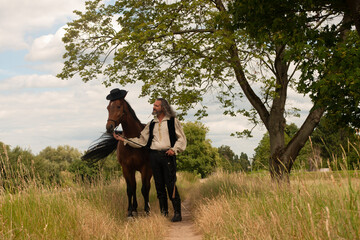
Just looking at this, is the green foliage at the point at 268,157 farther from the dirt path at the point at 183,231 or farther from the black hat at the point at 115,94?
the black hat at the point at 115,94

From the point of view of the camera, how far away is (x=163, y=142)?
26.0 ft

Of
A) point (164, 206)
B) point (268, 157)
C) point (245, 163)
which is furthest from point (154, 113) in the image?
point (268, 157)

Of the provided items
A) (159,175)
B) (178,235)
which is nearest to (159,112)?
(159,175)

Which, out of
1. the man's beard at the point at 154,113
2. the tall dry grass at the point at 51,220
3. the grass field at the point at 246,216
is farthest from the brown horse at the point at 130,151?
the tall dry grass at the point at 51,220

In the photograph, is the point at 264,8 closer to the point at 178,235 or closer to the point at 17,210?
the point at 178,235

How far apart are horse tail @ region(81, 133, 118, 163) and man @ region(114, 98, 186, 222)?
4.37 feet

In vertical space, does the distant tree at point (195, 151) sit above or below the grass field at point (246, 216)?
above

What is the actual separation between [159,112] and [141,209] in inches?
132

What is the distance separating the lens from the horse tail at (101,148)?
924 centimetres

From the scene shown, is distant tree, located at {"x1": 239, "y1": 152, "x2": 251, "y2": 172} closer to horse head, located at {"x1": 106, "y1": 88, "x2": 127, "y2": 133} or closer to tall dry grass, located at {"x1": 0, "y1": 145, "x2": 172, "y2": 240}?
tall dry grass, located at {"x1": 0, "y1": 145, "x2": 172, "y2": 240}

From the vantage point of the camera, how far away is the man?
7891 millimetres

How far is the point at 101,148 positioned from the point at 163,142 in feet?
7.00

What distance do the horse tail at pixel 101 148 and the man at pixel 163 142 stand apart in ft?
4.37

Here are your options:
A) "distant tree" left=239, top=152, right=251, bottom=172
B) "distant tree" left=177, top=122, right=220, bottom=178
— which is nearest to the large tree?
"distant tree" left=239, top=152, right=251, bottom=172
